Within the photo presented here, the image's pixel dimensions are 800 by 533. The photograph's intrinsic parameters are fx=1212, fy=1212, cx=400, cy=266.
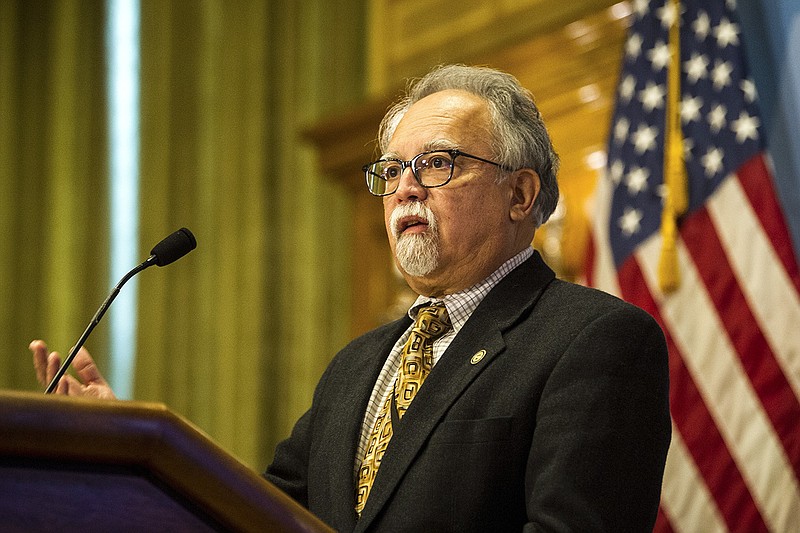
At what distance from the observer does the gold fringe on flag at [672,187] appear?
162 inches

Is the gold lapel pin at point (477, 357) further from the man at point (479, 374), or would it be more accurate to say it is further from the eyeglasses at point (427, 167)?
the eyeglasses at point (427, 167)

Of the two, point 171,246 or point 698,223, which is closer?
point 171,246

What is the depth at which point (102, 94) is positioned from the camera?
7.36m

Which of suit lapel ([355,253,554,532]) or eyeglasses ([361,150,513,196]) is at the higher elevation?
eyeglasses ([361,150,513,196])

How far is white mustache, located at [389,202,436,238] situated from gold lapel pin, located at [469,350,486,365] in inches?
14.4

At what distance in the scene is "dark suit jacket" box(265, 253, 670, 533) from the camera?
1.99 meters


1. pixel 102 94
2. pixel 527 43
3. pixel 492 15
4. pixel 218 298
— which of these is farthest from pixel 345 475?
pixel 102 94

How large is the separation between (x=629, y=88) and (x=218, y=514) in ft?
11.0

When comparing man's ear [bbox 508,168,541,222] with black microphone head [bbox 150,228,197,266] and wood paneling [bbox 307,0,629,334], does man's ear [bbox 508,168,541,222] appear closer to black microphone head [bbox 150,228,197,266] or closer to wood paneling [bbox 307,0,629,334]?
black microphone head [bbox 150,228,197,266]

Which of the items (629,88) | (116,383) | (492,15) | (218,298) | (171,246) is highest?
(492,15)

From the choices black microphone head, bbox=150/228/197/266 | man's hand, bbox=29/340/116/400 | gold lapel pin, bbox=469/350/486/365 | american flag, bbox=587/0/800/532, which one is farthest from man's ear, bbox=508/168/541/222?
american flag, bbox=587/0/800/532

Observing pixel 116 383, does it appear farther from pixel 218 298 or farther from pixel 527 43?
pixel 527 43

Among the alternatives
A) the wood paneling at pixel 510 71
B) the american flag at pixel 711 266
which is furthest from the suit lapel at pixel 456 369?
the wood paneling at pixel 510 71

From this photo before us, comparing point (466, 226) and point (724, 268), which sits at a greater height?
point (466, 226)
